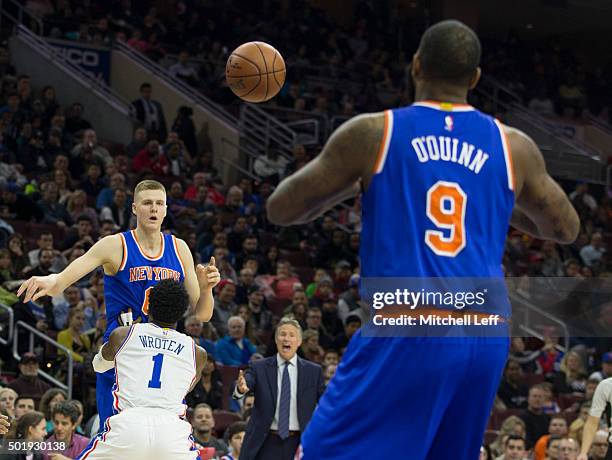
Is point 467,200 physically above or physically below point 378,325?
above

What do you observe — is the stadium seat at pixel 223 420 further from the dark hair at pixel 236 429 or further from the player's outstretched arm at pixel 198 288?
the player's outstretched arm at pixel 198 288

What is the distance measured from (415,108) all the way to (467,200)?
1.21ft

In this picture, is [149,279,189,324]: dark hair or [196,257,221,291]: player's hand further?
[196,257,221,291]: player's hand

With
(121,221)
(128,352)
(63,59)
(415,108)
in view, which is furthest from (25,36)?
(415,108)

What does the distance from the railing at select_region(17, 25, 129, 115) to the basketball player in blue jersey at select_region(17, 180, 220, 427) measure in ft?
40.5

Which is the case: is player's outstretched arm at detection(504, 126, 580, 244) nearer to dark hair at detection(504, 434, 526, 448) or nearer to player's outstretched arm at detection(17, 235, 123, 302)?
player's outstretched arm at detection(17, 235, 123, 302)

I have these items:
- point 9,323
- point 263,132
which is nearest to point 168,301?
point 9,323

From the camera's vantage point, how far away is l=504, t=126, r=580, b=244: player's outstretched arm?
4.11 meters

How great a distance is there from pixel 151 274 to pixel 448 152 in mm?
3949

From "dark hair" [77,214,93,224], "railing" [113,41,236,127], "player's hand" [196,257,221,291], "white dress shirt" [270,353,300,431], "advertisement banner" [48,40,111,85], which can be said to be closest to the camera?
"player's hand" [196,257,221,291]

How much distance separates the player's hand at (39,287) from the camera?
22.1ft

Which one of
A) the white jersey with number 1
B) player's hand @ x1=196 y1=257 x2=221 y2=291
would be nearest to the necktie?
player's hand @ x1=196 y1=257 x2=221 y2=291

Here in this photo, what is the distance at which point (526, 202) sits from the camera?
420cm

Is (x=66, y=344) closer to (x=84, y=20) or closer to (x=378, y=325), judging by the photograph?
(x=378, y=325)
